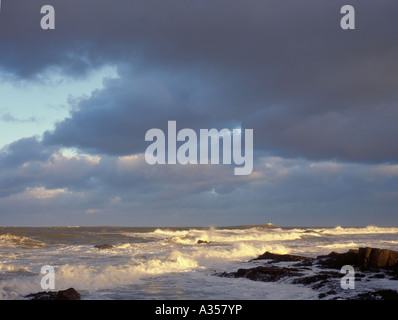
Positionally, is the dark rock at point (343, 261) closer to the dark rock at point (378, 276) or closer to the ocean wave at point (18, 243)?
the dark rock at point (378, 276)

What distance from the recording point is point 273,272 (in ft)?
48.4

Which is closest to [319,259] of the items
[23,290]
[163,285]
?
[163,285]

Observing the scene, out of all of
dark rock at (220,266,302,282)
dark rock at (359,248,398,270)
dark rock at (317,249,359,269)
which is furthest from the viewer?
dark rock at (317,249,359,269)

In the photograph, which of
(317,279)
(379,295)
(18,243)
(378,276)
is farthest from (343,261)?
(18,243)

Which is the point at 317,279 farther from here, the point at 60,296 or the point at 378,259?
the point at 60,296

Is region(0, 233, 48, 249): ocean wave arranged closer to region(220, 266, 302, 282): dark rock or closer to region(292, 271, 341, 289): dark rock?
region(220, 266, 302, 282): dark rock

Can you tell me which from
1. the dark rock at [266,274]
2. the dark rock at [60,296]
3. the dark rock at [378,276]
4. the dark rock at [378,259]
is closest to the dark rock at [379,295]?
the dark rock at [378,276]

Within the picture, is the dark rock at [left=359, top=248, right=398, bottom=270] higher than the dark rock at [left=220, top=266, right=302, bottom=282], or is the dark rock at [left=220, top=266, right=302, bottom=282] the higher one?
the dark rock at [left=359, top=248, right=398, bottom=270]

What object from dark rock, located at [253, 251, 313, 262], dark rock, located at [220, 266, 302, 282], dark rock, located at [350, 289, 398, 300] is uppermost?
dark rock, located at [350, 289, 398, 300]

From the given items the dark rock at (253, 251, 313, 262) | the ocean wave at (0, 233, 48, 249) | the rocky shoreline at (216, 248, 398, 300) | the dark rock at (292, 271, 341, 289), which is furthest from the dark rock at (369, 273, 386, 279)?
the ocean wave at (0, 233, 48, 249)

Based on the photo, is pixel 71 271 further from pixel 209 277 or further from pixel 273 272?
pixel 273 272

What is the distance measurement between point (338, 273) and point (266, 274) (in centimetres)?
→ 270

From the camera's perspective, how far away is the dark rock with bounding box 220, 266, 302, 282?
46.6ft

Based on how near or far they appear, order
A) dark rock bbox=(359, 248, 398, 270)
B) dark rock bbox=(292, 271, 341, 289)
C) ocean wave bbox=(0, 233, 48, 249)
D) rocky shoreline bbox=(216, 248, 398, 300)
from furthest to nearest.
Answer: ocean wave bbox=(0, 233, 48, 249) < dark rock bbox=(359, 248, 398, 270) < dark rock bbox=(292, 271, 341, 289) < rocky shoreline bbox=(216, 248, 398, 300)
